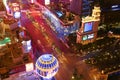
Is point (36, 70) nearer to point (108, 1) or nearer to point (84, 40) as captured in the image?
point (84, 40)

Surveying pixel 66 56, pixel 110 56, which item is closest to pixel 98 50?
pixel 110 56

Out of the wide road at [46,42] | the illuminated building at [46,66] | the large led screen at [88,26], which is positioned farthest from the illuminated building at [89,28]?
the illuminated building at [46,66]

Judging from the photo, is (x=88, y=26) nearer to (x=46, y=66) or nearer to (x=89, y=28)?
(x=89, y=28)

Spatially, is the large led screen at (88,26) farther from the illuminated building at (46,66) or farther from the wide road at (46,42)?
the illuminated building at (46,66)

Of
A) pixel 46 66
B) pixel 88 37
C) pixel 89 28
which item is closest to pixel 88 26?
pixel 89 28

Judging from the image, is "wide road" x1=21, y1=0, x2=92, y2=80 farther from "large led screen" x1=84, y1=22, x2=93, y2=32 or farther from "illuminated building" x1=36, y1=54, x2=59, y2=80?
"large led screen" x1=84, y1=22, x2=93, y2=32

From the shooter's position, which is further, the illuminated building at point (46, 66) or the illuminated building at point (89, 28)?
the illuminated building at point (89, 28)

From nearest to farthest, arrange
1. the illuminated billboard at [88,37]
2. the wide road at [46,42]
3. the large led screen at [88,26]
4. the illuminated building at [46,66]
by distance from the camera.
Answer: the illuminated building at [46,66], the wide road at [46,42], the large led screen at [88,26], the illuminated billboard at [88,37]

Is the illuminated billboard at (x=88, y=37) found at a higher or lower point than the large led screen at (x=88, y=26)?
lower
